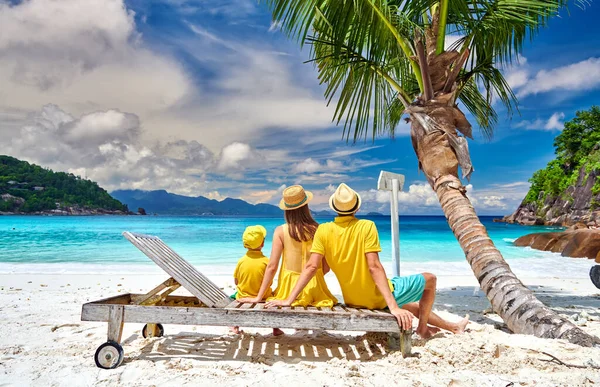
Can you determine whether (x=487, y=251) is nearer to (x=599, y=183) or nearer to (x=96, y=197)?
(x=599, y=183)

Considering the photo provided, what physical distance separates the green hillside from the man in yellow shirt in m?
88.6

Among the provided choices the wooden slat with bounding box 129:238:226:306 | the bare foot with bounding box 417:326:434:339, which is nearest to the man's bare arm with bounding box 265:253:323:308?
the wooden slat with bounding box 129:238:226:306

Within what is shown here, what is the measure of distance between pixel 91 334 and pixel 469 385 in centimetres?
355

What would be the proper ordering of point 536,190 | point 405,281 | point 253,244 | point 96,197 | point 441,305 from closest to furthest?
point 405,281
point 253,244
point 441,305
point 536,190
point 96,197

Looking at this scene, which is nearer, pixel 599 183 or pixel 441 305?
pixel 441 305

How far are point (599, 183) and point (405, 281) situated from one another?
37580mm

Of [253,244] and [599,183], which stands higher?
[599,183]

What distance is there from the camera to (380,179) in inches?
235

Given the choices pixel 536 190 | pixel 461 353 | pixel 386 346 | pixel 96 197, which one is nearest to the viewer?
pixel 461 353

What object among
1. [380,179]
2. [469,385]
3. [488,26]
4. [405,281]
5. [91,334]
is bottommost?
[91,334]

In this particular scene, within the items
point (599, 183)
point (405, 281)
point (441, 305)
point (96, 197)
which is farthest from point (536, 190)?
point (96, 197)

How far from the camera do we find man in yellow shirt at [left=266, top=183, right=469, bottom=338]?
128 inches

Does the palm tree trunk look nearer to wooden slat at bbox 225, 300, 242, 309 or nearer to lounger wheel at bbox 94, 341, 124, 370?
wooden slat at bbox 225, 300, 242, 309

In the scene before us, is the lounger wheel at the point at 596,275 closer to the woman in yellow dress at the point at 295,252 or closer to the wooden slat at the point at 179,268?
the woman in yellow dress at the point at 295,252
